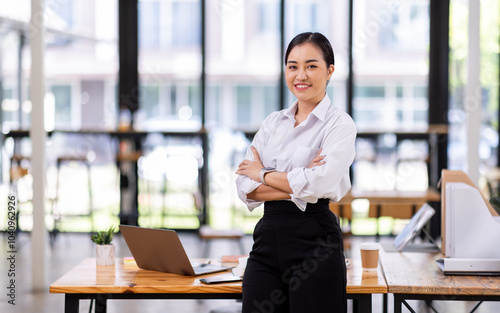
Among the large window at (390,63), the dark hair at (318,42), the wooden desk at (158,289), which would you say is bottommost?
the wooden desk at (158,289)

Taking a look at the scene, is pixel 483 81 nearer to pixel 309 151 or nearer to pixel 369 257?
pixel 369 257

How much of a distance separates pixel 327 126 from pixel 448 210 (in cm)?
84

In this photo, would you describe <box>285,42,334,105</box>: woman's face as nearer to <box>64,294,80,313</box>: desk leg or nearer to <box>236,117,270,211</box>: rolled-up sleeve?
<box>236,117,270,211</box>: rolled-up sleeve

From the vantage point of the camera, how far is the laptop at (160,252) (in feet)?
8.04

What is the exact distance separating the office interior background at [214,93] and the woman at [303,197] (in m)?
4.82

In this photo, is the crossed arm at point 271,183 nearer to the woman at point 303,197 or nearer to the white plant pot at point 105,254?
the woman at point 303,197

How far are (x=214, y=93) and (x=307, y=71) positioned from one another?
526 cm

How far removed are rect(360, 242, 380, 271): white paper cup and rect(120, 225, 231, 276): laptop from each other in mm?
540

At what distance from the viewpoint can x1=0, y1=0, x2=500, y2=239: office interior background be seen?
7242 mm

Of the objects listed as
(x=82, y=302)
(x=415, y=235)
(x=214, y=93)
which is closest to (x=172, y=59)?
(x=214, y=93)

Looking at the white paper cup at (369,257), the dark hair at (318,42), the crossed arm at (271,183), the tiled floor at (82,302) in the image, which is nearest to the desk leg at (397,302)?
the white paper cup at (369,257)

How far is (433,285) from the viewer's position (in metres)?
2.39

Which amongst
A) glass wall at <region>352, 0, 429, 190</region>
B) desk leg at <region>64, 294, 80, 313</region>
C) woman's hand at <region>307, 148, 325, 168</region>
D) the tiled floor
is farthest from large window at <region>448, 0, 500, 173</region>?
desk leg at <region>64, 294, 80, 313</region>

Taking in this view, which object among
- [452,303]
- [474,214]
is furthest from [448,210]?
[452,303]
